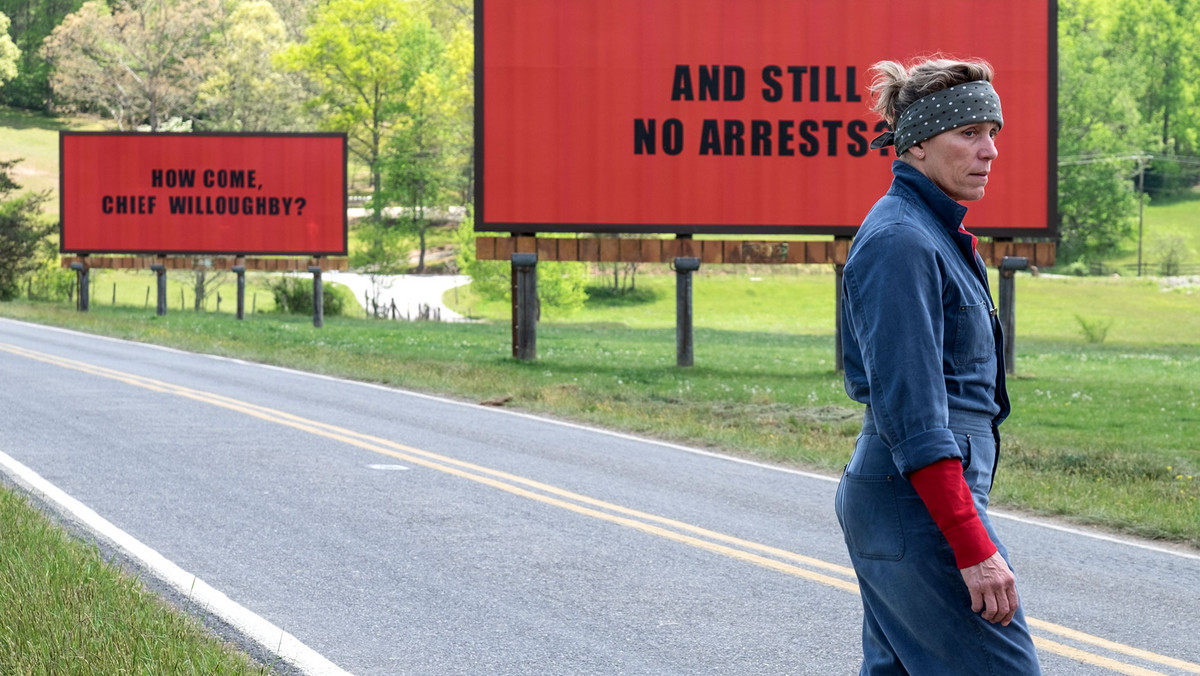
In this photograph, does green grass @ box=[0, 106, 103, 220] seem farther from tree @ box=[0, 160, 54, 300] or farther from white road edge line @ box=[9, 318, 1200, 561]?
white road edge line @ box=[9, 318, 1200, 561]

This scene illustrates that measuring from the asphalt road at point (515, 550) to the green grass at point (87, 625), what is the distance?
419 millimetres

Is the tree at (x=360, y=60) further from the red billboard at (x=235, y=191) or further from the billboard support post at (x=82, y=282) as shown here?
the red billboard at (x=235, y=191)

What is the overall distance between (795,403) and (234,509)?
426 inches

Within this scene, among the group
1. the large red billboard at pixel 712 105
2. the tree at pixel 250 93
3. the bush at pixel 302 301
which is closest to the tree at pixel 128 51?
the tree at pixel 250 93

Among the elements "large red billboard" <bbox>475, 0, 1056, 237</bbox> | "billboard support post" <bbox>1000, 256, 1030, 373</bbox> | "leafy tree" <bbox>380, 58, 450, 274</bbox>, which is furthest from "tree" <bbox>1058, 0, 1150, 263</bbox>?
"large red billboard" <bbox>475, 0, 1056, 237</bbox>

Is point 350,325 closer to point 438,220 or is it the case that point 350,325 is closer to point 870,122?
point 870,122

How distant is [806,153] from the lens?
2333 cm

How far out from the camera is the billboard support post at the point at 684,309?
23.5m

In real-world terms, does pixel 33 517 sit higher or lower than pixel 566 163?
lower

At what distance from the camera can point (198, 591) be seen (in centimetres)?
Result: 657

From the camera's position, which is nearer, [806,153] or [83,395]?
[83,395]

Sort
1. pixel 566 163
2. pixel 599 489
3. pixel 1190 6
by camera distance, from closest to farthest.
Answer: pixel 599 489
pixel 566 163
pixel 1190 6

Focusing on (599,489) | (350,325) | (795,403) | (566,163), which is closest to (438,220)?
(350,325)

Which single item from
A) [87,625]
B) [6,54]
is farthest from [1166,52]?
[87,625]
